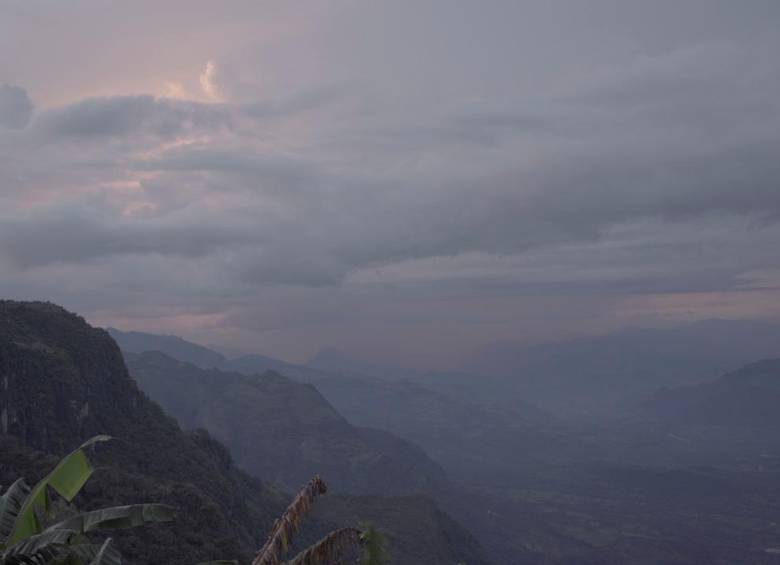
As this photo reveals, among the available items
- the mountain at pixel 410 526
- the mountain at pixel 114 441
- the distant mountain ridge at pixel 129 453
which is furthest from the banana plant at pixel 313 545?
the mountain at pixel 410 526

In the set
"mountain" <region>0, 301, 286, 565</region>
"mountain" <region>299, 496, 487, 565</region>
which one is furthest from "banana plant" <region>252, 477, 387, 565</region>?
"mountain" <region>299, 496, 487, 565</region>

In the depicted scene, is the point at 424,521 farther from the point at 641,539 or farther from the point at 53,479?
the point at 53,479

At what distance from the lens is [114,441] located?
88500 millimetres

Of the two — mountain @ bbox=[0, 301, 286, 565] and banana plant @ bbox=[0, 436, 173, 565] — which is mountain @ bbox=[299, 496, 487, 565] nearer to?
mountain @ bbox=[0, 301, 286, 565]

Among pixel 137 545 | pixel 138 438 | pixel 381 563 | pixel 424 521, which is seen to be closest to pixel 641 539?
pixel 424 521

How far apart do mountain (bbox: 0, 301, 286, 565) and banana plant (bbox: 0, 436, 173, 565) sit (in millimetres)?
37393

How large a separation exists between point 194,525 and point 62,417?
40.5 metres

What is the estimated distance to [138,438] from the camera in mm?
96188

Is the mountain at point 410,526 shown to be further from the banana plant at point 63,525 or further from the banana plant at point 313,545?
the banana plant at point 63,525

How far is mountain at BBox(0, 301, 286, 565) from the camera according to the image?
5597cm

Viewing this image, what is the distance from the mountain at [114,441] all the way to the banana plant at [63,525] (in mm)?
37393

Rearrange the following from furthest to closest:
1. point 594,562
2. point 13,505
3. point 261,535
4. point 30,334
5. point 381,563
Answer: point 594,562
point 30,334
point 261,535
point 381,563
point 13,505

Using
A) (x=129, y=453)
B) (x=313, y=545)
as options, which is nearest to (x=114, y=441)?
(x=129, y=453)

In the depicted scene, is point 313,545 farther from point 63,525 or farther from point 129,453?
point 129,453
